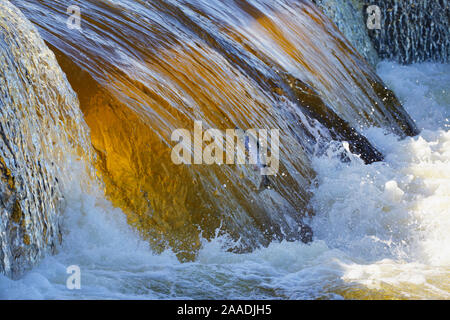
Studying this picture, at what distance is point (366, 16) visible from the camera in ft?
30.8

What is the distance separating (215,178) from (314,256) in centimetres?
68

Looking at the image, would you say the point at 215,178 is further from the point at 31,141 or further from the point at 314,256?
the point at 31,141

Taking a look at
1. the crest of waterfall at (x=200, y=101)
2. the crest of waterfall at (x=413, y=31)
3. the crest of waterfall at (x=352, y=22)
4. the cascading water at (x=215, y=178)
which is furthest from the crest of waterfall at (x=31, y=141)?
the crest of waterfall at (x=413, y=31)

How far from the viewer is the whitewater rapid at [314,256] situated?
312cm

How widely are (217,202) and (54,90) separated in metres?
1.04

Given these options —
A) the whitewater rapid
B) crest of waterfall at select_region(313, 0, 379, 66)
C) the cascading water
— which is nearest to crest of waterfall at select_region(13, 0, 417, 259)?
the cascading water

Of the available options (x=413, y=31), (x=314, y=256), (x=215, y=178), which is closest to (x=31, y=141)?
(x=215, y=178)

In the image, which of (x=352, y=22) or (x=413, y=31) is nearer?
(x=352, y=22)

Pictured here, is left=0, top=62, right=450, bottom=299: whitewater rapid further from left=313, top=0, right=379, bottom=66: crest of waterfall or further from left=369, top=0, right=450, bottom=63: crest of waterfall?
left=369, top=0, right=450, bottom=63: crest of waterfall

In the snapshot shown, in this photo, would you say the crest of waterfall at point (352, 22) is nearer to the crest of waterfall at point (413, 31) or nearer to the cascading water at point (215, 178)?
the crest of waterfall at point (413, 31)

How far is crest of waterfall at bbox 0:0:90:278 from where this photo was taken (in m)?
2.95

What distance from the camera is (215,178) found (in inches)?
154
